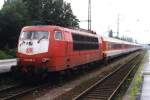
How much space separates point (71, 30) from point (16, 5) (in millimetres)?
28490

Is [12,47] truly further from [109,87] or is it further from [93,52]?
[109,87]

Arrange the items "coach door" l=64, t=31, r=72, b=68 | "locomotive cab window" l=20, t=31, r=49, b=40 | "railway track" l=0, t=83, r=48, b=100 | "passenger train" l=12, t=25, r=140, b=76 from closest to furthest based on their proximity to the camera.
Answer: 1. "railway track" l=0, t=83, r=48, b=100
2. "passenger train" l=12, t=25, r=140, b=76
3. "locomotive cab window" l=20, t=31, r=49, b=40
4. "coach door" l=64, t=31, r=72, b=68

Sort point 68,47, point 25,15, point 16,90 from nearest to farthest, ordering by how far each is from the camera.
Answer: point 16,90 < point 68,47 < point 25,15

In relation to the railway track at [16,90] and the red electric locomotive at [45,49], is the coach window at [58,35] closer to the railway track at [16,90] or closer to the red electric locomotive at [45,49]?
the red electric locomotive at [45,49]

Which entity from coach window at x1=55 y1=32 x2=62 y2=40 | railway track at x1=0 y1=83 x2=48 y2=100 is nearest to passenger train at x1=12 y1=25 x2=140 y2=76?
coach window at x1=55 y1=32 x2=62 y2=40

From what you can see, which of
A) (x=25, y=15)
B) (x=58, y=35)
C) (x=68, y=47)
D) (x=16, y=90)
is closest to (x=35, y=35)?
(x=58, y=35)

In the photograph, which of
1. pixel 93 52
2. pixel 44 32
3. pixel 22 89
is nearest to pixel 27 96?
pixel 22 89

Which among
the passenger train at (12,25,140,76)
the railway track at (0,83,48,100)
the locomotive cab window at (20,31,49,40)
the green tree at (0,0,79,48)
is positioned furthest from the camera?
the green tree at (0,0,79,48)

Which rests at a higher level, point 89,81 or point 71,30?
point 71,30

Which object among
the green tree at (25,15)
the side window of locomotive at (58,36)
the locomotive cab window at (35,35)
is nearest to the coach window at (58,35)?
the side window of locomotive at (58,36)

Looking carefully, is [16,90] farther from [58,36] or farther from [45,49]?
[58,36]

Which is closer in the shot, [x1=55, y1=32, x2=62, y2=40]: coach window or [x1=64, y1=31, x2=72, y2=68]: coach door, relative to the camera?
[x1=55, y1=32, x2=62, y2=40]: coach window

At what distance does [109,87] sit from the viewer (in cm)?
1917

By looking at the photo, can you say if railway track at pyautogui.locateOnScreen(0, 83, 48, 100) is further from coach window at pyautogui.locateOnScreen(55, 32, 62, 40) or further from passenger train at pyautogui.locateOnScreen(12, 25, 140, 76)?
coach window at pyautogui.locateOnScreen(55, 32, 62, 40)
